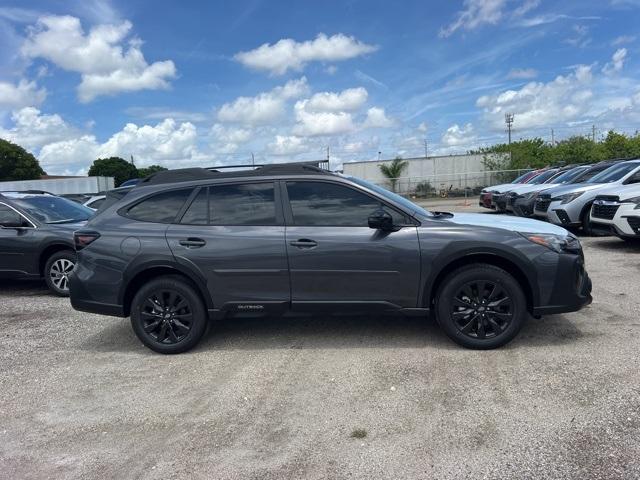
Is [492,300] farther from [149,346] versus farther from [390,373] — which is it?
[149,346]

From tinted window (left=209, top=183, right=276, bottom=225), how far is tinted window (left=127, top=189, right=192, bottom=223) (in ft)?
1.08

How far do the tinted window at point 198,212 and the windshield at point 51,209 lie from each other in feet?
13.9

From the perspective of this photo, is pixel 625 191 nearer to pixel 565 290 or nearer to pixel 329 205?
pixel 565 290

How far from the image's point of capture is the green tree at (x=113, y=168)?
242 feet

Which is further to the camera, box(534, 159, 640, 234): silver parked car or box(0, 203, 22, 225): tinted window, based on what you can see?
box(534, 159, 640, 234): silver parked car

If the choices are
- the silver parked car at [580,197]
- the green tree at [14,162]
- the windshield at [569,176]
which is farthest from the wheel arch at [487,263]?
the green tree at [14,162]

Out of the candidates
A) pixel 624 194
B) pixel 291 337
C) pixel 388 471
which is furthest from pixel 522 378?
pixel 624 194

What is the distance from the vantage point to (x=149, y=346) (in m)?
4.96

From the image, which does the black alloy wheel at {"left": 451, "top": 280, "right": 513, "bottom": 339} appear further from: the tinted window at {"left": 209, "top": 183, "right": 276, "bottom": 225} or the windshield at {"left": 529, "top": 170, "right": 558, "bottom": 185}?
the windshield at {"left": 529, "top": 170, "right": 558, "bottom": 185}

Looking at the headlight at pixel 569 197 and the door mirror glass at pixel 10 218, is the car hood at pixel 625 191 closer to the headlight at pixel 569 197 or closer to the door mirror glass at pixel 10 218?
the headlight at pixel 569 197

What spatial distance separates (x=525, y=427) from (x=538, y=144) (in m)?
47.4

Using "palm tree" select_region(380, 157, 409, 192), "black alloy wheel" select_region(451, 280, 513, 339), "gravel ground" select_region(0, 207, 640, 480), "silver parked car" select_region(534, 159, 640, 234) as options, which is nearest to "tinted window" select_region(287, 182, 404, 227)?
"black alloy wheel" select_region(451, 280, 513, 339)

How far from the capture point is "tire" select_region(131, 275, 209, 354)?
485 centimetres

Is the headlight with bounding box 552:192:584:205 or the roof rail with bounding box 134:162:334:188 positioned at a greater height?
the roof rail with bounding box 134:162:334:188
